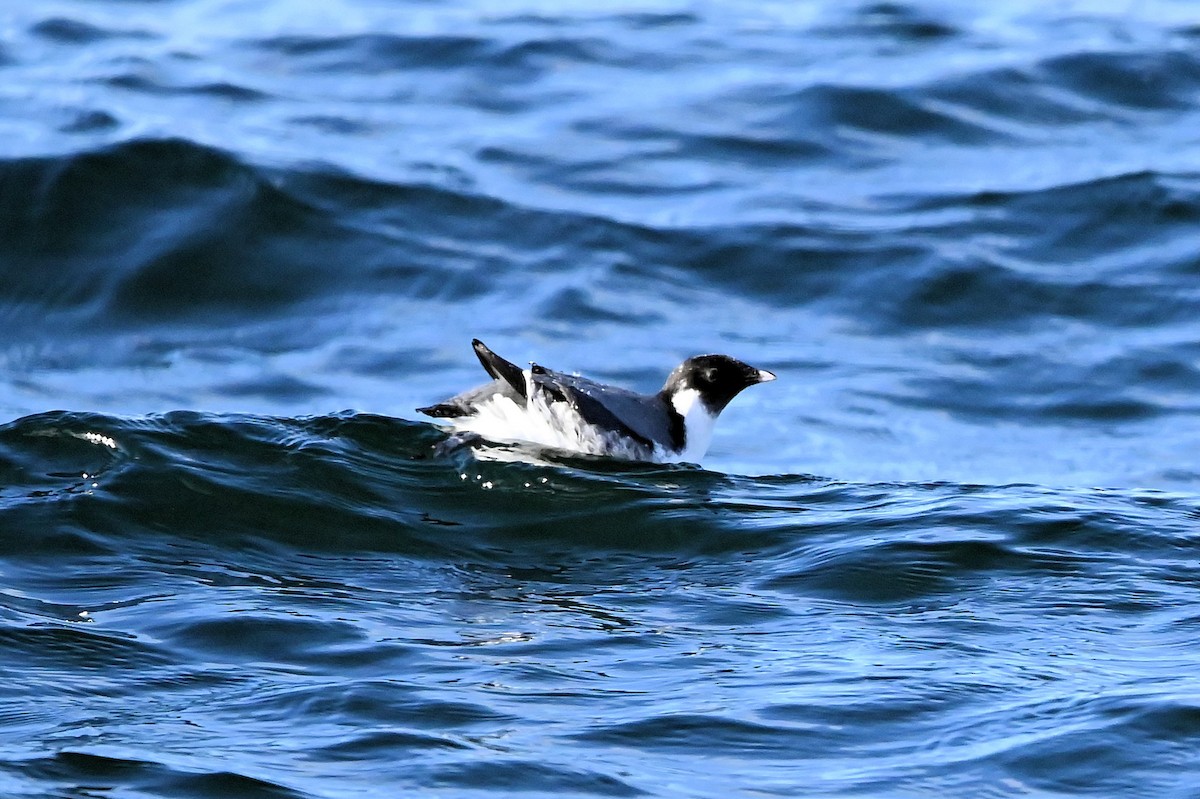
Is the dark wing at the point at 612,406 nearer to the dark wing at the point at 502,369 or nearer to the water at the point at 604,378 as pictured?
the dark wing at the point at 502,369

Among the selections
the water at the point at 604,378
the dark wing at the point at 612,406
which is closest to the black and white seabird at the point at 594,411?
the dark wing at the point at 612,406

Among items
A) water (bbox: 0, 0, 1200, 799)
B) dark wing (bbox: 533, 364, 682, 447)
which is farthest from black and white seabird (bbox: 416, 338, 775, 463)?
water (bbox: 0, 0, 1200, 799)

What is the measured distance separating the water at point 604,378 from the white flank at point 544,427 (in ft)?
0.66

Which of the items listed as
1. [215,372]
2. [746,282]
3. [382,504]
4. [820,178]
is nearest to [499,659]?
[382,504]

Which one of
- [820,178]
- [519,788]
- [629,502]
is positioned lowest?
[519,788]

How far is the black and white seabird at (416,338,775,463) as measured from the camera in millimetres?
8531

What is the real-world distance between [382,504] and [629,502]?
1102 millimetres

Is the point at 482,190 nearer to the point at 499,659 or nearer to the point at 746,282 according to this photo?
the point at 746,282

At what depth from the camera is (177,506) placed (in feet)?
24.8

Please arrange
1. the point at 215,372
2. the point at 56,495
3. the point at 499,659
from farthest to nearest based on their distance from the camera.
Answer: the point at 215,372, the point at 56,495, the point at 499,659

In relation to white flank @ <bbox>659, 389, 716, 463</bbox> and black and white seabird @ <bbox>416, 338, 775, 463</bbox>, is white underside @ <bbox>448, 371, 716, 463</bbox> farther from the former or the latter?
white flank @ <bbox>659, 389, 716, 463</bbox>

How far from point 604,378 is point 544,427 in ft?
9.40

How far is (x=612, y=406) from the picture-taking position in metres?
8.79

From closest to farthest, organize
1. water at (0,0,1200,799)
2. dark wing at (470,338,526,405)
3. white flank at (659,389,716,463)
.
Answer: water at (0,0,1200,799) → dark wing at (470,338,526,405) → white flank at (659,389,716,463)
